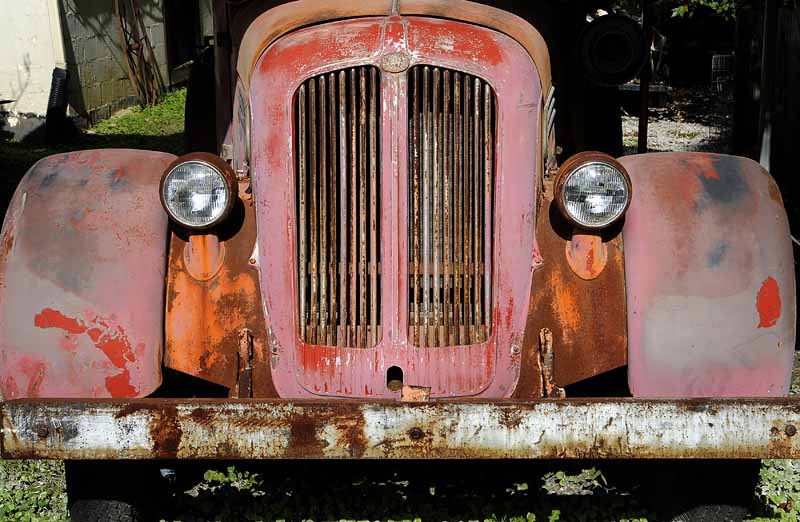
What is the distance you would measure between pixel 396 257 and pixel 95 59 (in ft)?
37.3

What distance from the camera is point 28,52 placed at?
12562 mm

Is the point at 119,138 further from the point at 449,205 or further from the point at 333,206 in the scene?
the point at 449,205

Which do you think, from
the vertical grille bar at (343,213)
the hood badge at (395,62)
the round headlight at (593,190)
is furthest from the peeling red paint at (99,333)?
the round headlight at (593,190)

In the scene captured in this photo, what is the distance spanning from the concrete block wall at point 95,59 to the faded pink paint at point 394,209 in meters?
10.2

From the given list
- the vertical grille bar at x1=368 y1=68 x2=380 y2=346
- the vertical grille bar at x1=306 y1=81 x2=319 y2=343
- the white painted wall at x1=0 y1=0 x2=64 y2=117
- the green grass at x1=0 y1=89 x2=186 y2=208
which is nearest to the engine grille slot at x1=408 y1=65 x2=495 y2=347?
the vertical grille bar at x1=368 y1=68 x2=380 y2=346

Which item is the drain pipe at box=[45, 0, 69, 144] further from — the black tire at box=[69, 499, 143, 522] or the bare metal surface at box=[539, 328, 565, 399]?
the bare metal surface at box=[539, 328, 565, 399]

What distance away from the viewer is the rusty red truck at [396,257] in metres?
3.34

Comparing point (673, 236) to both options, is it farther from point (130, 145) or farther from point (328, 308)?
point (130, 145)

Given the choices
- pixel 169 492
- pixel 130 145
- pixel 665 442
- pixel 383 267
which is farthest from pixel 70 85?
pixel 665 442

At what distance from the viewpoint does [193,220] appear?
344cm

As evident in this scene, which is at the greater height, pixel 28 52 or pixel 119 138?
pixel 28 52

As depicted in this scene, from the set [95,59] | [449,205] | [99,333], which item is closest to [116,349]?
[99,333]

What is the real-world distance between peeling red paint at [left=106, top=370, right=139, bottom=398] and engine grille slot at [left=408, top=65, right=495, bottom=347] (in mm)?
925

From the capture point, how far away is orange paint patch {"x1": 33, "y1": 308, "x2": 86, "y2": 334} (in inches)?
131
